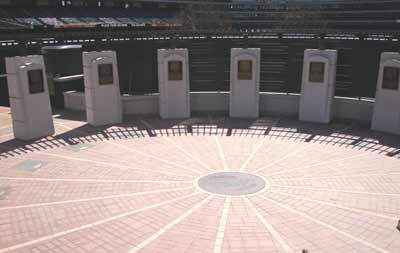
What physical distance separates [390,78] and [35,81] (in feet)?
51.1

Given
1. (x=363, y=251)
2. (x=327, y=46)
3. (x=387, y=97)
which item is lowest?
(x=363, y=251)

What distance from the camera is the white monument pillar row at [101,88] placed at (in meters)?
20.4

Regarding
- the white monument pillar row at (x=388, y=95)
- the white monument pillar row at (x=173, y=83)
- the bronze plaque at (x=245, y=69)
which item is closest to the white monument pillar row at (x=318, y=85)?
the white monument pillar row at (x=388, y=95)

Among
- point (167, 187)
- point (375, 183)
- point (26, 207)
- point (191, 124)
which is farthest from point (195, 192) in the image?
point (191, 124)

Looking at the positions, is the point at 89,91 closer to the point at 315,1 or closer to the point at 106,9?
the point at 106,9

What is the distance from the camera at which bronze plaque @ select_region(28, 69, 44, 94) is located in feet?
61.3

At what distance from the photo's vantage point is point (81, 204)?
41.6ft

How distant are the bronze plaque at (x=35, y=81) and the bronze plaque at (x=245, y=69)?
9528 mm

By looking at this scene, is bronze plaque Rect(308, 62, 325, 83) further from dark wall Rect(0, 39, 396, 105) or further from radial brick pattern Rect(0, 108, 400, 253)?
dark wall Rect(0, 39, 396, 105)

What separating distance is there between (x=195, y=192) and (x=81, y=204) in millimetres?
3456

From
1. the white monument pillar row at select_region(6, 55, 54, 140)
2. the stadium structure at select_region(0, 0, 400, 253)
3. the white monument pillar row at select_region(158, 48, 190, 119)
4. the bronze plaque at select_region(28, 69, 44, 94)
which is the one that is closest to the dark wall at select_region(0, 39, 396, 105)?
the stadium structure at select_region(0, 0, 400, 253)

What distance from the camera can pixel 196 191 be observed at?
44.8 ft

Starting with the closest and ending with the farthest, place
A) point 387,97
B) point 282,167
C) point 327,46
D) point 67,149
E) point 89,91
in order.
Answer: point 282,167 < point 67,149 < point 387,97 < point 89,91 < point 327,46

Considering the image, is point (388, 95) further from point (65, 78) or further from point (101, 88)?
point (65, 78)
